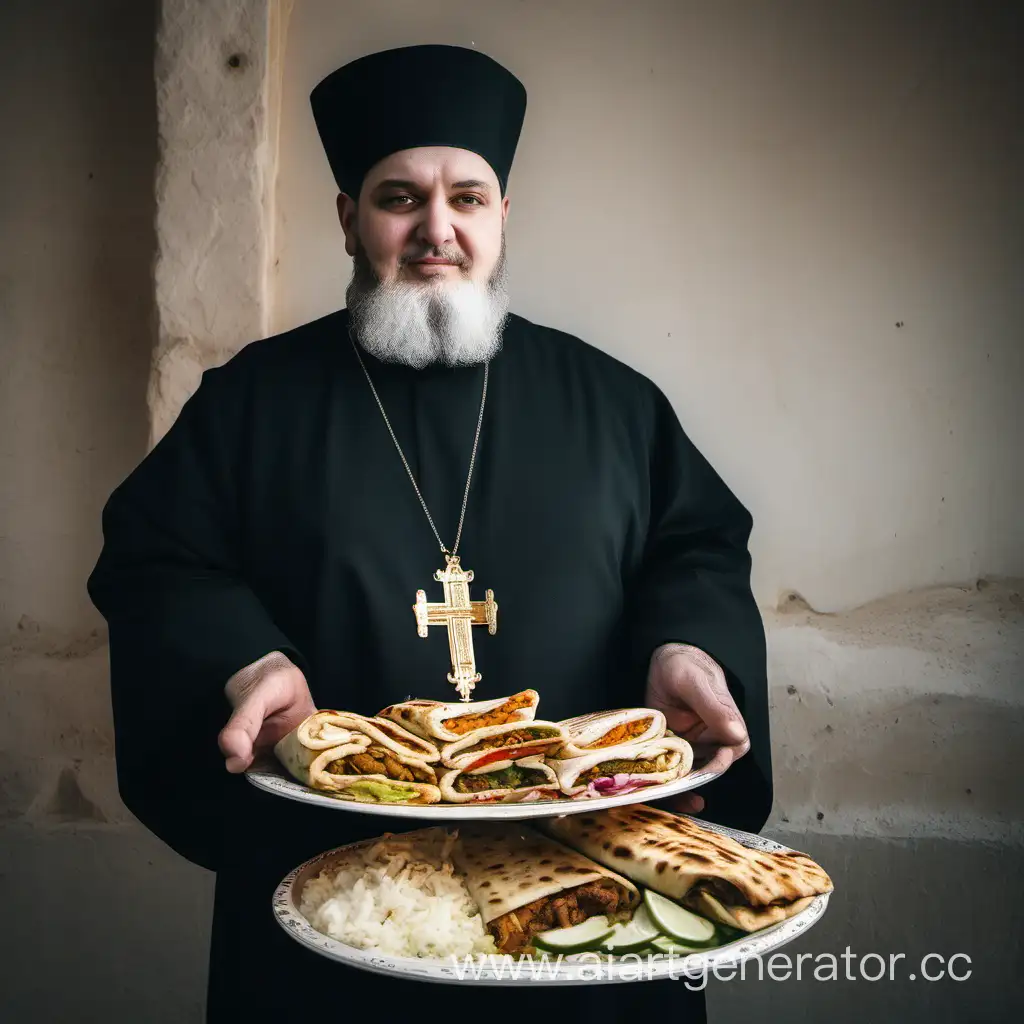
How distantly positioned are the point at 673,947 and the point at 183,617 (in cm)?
114

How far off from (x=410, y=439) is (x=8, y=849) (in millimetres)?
2084

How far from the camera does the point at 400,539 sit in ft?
7.35

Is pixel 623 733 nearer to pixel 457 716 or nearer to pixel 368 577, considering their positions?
pixel 457 716

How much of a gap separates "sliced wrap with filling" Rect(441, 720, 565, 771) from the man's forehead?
1262 mm

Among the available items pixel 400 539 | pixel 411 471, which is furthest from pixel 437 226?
pixel 400 539

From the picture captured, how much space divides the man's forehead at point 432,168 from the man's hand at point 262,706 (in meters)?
1.10

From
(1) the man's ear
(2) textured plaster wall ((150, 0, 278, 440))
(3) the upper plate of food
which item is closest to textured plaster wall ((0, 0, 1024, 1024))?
(2) textured plaster wall ((150, 0, 278, 440))

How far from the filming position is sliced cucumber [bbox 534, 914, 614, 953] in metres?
1.46

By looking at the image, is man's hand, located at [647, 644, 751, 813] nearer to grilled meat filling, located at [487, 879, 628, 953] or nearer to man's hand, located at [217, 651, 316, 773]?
grilled meat filling, located at [487, 879, 628, 953]

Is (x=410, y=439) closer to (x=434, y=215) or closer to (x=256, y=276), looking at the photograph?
(x=434, y=215)

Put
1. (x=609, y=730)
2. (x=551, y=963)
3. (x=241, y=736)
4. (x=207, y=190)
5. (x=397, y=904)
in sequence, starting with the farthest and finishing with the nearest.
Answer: (x=207, y=190) < (x=609, y=730) < (x=241, y=736) < (x=397, y=904) < (x=551, y=963)

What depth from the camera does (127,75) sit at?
335 cm

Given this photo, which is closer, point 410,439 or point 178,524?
point 178,524

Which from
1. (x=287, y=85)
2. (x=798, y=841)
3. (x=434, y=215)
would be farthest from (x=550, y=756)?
(x=287, y=85)
